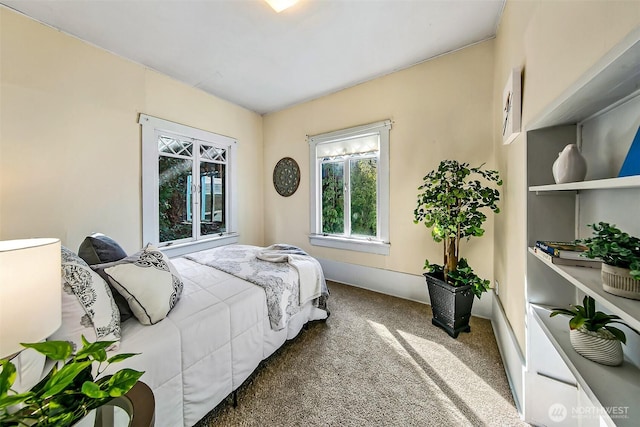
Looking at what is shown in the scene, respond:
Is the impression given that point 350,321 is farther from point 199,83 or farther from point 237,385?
point 199,83

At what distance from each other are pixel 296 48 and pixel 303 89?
32.5 inches

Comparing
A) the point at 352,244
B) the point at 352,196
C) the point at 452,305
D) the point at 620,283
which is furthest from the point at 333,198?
the point at 620,283

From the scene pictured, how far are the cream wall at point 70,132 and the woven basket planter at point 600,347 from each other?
351cm

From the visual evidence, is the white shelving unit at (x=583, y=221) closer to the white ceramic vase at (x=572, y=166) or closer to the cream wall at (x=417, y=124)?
the white ceramic vase at (x=572, y=166)

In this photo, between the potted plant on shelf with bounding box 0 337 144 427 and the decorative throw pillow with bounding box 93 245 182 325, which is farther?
the decorative throw pillow with bounding box 93 245 182 325

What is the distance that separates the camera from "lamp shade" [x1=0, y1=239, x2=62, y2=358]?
26.6 inches

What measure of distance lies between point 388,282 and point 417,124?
1918 millimetres

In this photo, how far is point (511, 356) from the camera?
147 centimetres

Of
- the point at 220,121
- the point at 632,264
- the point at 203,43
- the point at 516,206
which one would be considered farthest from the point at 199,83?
the point at 632,264

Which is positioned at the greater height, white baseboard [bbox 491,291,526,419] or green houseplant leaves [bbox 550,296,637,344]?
green houseplant leaves [bbox 550,296,637,344]

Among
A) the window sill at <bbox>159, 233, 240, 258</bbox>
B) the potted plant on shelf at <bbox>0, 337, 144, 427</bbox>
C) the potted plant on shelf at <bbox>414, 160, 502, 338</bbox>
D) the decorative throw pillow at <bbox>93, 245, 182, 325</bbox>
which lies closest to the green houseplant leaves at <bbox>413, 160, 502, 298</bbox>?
the potted plant on shelf at <bbox>414, 160, 502, 338</bbox>

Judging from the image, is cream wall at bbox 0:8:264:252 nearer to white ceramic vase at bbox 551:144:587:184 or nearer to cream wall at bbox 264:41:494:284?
cream wall at bbox 264:41:494:284

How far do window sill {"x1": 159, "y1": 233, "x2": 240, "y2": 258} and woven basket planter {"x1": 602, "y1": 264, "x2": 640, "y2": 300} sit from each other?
3487mm

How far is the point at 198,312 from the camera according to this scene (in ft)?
4.23
